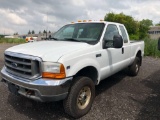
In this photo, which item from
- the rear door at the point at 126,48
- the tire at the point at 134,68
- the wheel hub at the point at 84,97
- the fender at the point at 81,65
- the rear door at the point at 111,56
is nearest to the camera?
the fender at the point at 81,65

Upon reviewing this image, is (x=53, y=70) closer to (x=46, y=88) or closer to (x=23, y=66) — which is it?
(x=46, y=88)

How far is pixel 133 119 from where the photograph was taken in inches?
140

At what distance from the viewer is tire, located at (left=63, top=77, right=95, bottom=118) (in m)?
3.34

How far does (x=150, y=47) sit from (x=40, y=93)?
1180 cm

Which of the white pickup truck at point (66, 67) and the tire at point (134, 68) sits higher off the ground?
the white pickup truck at point (66, 67)

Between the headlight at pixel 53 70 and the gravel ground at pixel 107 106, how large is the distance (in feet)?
3.29

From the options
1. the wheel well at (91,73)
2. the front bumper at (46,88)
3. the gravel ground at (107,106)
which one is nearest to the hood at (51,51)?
the front bumper at (46,88)

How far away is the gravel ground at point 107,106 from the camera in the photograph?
3.67 m

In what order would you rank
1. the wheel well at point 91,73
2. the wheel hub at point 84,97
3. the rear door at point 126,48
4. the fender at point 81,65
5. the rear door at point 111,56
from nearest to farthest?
the fender at point 81,65 → the wheel hub at point 84,97 → the wheel well at point 91,73 → the rear door at point 111,56 → the rear door at point 126,48

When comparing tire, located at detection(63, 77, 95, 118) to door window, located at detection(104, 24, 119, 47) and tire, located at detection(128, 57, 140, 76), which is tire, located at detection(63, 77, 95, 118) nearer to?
door window, located at detection(104, 24, 119, 47)

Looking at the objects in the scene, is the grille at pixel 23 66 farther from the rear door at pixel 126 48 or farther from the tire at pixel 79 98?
the rear door at pixel 126 48

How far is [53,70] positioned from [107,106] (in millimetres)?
1690

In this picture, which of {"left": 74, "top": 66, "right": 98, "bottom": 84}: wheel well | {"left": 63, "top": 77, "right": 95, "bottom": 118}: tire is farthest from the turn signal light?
{"left": 74, "top": 66, "right": 98, "bottom": 84}: wheel well

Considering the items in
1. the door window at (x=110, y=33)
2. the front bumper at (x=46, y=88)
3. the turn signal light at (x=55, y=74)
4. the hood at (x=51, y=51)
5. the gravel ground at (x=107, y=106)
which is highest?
the door window at (x=110, y=33)
